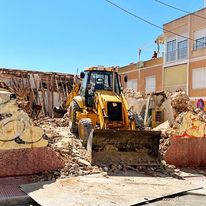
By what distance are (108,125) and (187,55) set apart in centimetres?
2448

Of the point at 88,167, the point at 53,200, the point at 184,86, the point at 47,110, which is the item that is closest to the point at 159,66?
the point at 184,86

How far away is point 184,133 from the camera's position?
40.0 ft

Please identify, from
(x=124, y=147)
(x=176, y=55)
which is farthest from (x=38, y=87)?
(x=176, y=55)

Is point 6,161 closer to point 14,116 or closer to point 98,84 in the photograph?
point 14,116

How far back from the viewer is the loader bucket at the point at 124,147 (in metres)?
10.6

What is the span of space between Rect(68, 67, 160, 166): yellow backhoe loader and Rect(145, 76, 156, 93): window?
2674 cm

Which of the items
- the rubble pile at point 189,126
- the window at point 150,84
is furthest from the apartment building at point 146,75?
the rubble pile at point 189,126

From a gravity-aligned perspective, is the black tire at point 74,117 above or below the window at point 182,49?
below

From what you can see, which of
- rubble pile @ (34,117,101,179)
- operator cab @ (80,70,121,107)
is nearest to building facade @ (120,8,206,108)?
operator cab @ (80,70,121,107)

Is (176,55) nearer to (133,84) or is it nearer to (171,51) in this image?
(171,51)

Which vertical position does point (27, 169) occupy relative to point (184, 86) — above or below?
below

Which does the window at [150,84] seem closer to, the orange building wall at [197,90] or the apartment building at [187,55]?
the apartment building at [187,55]

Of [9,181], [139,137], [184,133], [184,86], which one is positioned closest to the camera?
[9,181]

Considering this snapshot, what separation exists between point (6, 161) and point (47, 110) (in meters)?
16.1
